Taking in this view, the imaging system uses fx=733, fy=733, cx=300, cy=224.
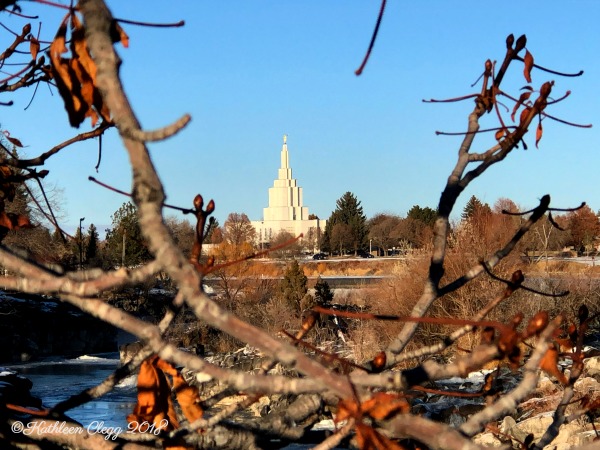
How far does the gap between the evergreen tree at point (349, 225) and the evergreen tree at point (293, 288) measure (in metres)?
37.7

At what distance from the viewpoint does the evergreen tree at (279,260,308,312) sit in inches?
864

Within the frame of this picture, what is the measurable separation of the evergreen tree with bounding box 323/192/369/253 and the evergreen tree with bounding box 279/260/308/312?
3765cm

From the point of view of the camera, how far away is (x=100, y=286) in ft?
2.64

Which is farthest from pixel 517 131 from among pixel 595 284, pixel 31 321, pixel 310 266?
pixel 310 266

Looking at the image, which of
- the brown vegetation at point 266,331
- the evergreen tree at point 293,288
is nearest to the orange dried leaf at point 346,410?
the brown vegetation at point 266,331

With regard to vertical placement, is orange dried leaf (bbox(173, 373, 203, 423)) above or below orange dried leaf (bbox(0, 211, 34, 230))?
below

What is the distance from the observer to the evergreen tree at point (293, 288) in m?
22.0

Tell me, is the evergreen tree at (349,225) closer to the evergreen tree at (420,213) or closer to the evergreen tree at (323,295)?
the evergreen tree at (420,213)

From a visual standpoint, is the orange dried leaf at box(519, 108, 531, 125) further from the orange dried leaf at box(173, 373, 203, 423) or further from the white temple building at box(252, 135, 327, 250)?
the white temple building at box(252, 135, 327, 250)

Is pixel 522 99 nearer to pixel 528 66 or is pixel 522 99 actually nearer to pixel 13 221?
pixel 528 66

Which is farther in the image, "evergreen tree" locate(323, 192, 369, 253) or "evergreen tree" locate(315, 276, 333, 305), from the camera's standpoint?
"evergreen tree" locate(323, 192, 369, 253)

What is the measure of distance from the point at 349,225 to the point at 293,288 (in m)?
39.6

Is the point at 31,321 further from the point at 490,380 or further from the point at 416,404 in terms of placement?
the point at 490,380

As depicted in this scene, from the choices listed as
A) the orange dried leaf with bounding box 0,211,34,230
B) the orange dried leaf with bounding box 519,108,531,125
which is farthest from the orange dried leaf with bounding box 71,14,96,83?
the orange dried leaf with bounding box 519,108,531,125
